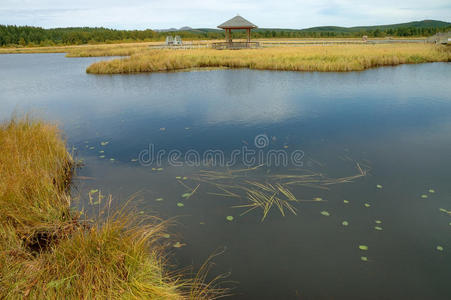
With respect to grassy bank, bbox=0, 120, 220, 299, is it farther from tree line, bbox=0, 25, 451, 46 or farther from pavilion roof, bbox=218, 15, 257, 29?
tree line, bbox=0, 25, 451, 46

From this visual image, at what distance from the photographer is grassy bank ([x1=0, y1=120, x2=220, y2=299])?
275cm

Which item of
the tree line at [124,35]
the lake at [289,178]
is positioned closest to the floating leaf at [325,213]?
the lake at [289,178]

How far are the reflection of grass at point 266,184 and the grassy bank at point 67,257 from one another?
1.54 m

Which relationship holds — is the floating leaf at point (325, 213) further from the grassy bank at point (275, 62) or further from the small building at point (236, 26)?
the small building at point (236, 26)

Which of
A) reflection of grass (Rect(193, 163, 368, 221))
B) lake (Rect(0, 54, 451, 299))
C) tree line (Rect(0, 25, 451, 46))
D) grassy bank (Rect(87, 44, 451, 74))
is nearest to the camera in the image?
lake (Rect(0, 54, 451, 299))

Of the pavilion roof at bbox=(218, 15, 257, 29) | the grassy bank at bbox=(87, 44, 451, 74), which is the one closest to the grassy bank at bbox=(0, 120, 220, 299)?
the grassy bank at bbox=(87, 44, 451, 74)

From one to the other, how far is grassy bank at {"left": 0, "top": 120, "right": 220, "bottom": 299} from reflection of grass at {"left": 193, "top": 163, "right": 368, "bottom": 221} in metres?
1.54

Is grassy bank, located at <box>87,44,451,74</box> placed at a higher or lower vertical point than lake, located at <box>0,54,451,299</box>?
higher

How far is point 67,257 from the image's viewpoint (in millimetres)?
3066

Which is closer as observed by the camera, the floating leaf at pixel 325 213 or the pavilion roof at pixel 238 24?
the floating leaf at pixel 325 213

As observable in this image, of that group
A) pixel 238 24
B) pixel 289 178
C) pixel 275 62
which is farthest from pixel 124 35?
pixel 289 178

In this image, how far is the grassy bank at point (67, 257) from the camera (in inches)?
108

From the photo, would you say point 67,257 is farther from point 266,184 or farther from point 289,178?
point 289,178

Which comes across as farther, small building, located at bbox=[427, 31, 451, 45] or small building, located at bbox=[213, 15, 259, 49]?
small building, located at bbox=[213, 15, 259, 49]
